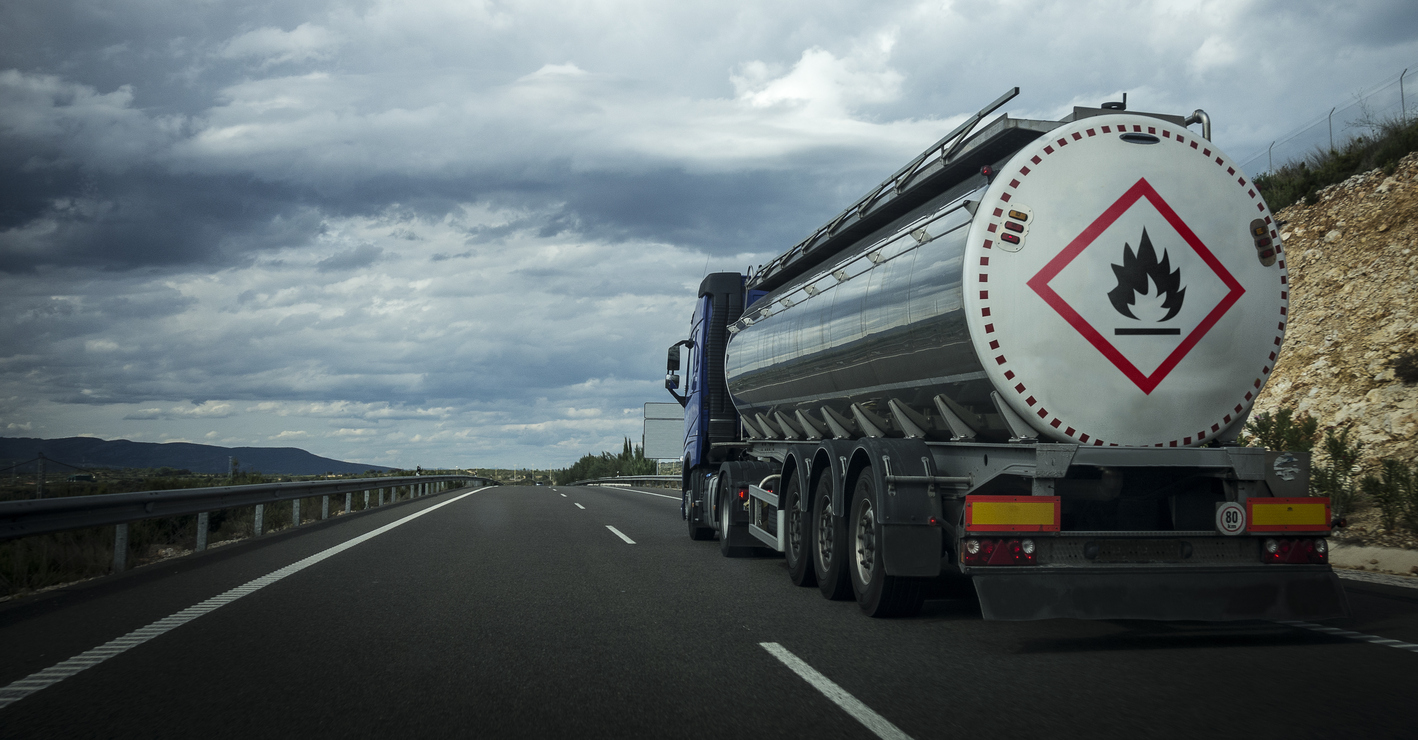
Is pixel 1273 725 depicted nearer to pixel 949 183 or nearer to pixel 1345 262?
pixel 949 183

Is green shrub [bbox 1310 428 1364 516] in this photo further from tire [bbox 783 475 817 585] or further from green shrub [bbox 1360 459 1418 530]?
tire [bbox 783 475 817 585]

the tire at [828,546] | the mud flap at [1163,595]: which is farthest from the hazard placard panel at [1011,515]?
the tire at [828,546]

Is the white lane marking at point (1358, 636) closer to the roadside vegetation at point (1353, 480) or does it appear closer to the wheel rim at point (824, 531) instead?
the roadside vegetation at point (1353, 480)

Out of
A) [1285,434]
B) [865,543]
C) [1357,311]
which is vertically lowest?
[865,543]

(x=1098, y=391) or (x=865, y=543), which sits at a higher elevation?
(x=1098, y=391)

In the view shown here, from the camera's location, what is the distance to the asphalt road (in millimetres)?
4312

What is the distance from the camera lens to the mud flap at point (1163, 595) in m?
5.91

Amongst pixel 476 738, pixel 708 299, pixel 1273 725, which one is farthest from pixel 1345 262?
pixel 476 738

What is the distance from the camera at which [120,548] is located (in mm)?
9859

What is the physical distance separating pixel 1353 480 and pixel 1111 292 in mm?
9749

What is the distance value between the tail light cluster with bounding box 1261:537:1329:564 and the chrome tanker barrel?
780mm

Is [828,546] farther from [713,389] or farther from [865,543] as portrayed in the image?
[713,389]

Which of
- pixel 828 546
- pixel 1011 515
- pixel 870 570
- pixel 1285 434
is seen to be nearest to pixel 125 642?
pixel 870 570

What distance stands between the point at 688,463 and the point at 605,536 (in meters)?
1.94
